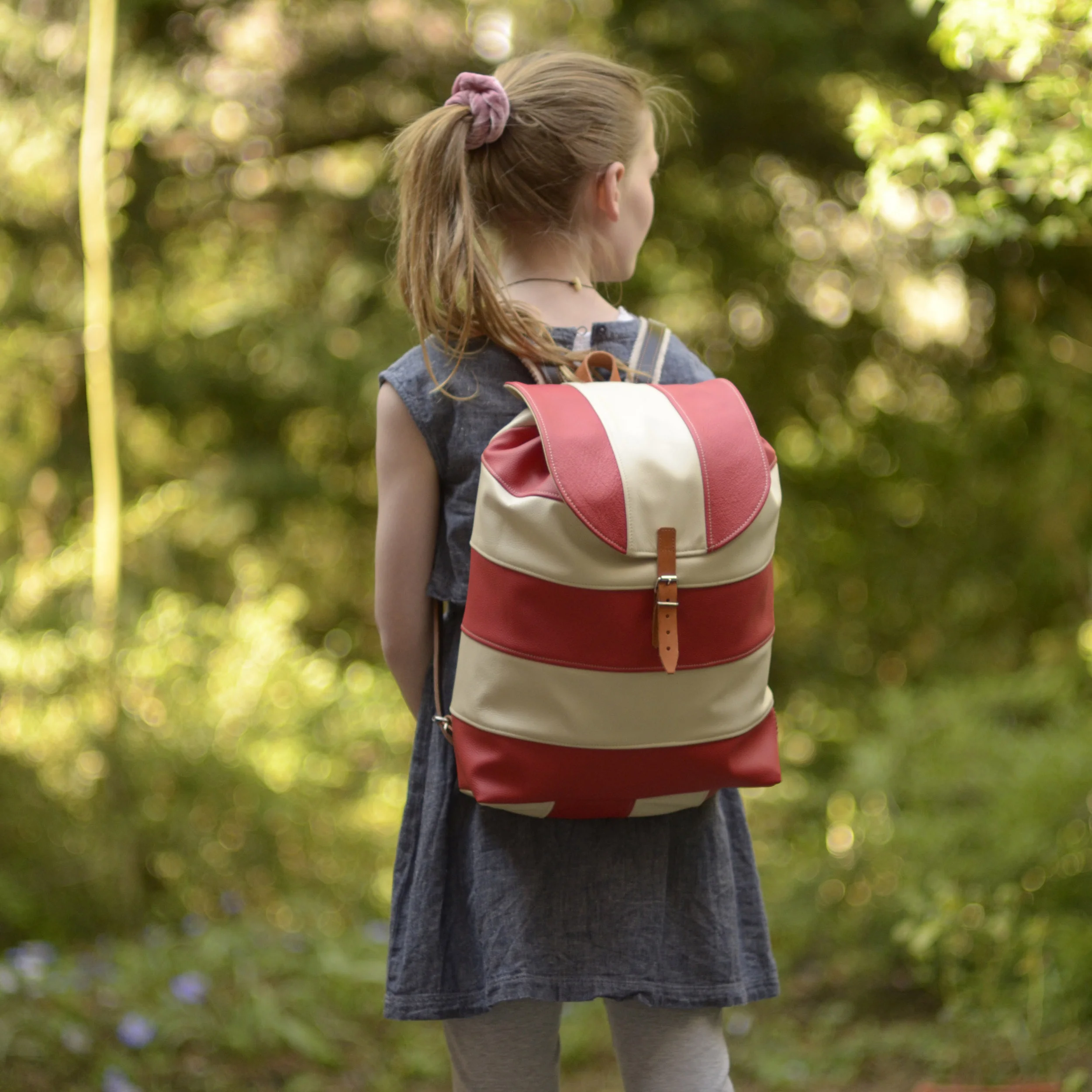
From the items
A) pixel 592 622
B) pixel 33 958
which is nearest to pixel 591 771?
pixel 592 622

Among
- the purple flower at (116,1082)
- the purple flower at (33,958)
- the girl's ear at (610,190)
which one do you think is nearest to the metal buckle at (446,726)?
the girl's ear at (610,190)

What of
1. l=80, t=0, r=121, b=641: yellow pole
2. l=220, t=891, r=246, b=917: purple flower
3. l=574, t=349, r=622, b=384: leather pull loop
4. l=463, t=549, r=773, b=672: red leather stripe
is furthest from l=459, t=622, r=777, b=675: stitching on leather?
l=80, t=0, r=121, b=641: yellow pole

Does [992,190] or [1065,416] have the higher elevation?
[992,190]

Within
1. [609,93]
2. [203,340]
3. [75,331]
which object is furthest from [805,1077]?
[203,340]

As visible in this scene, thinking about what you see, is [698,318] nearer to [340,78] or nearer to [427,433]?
[340,78]

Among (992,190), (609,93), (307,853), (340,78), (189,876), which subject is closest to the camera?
(609,93)

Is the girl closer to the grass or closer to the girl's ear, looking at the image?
the girl's ear

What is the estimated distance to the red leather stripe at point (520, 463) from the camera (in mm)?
1265

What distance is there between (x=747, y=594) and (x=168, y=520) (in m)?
3.55

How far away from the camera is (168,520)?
14.7 ft

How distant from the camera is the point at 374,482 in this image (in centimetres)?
564

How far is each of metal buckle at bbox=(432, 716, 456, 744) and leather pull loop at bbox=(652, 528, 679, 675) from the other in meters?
0.29

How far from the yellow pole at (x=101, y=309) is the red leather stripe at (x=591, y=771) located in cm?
247

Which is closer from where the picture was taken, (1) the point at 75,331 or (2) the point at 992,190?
(2) the point at 992,190
